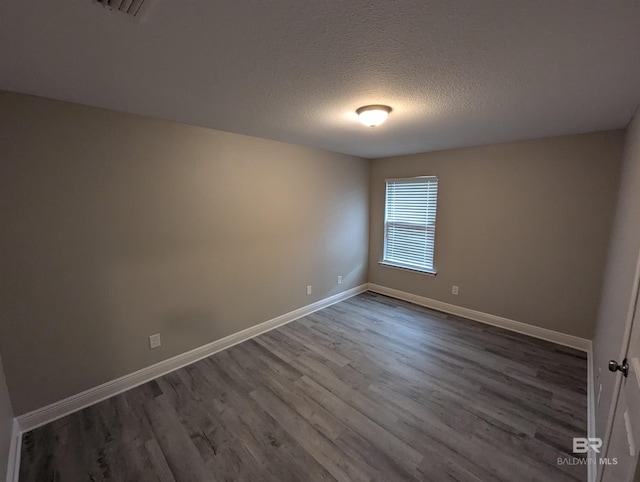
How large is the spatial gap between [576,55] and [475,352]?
2.59m

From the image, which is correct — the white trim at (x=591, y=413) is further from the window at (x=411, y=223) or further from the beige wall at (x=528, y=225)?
the window at (x=411, y=223)

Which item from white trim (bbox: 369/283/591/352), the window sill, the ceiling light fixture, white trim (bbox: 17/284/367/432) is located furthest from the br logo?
white trim (bbox: 17/284/367/432)

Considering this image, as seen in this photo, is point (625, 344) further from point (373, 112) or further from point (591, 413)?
point (373, 112)

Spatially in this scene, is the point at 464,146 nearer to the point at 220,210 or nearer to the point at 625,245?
the point at 625,245

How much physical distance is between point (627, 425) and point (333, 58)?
1.95 meters

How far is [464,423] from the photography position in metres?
1.87

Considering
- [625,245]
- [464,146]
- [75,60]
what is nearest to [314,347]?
[625,245]

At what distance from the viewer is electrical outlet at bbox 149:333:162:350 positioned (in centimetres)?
236

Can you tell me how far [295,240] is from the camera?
11.3 feet

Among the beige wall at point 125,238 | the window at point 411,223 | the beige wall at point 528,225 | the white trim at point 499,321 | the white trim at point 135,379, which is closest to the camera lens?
the beige wall at point 125,238

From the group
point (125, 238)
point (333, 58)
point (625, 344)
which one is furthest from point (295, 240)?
point (625, 344)

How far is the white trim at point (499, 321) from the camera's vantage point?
2826 mm

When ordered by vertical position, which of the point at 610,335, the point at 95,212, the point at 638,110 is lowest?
the point at 610,335

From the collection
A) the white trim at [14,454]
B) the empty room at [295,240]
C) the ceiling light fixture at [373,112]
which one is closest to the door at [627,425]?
the empty room at [295,240]
